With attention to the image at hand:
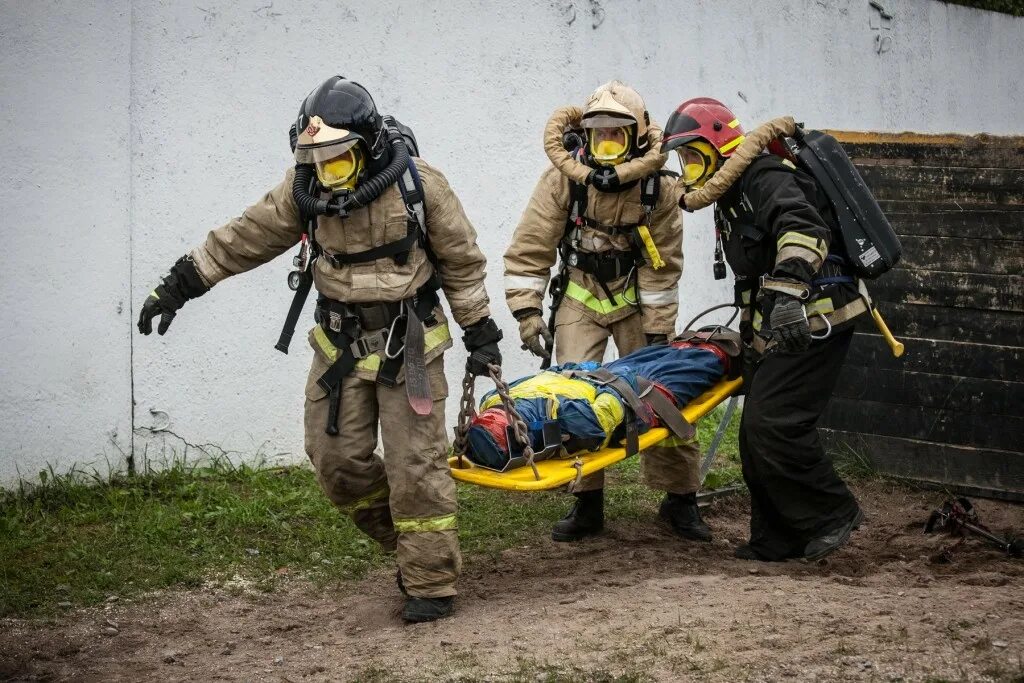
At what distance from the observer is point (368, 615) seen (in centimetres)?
552

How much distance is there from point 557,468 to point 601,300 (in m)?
1.39

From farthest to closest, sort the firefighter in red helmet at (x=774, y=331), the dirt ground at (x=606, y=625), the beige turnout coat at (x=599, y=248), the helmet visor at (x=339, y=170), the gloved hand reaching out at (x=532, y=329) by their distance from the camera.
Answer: the beige turnout coat at (x=599, y=248) → the gloved hand reaching out at (x=532, y=329) → the firefighter in red helmet at (x=774, y=331) → the helmet visor at (x=339, y=170) → the dirt ground at (x=606, y=625)

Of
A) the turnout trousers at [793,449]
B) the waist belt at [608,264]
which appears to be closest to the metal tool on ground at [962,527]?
the turnout trousers at [793,449]

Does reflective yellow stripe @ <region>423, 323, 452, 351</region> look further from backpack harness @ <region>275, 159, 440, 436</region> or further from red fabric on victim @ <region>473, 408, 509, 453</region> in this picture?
red fabric on victim @ <region>473, 408, 509, 453</region>

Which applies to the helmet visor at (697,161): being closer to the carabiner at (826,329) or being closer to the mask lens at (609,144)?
the mask lens at (609,144)

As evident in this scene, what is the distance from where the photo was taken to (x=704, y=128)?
234 inches

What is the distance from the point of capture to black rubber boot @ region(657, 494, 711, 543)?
22.0ft

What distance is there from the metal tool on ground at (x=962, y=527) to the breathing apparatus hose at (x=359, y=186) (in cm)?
334

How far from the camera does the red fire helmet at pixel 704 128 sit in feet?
19.5

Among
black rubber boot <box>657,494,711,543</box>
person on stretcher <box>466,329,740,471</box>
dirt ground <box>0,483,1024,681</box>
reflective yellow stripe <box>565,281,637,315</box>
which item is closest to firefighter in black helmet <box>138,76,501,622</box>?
person on stretcher <box>466,329,740,471</box>

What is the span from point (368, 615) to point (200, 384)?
223 cm

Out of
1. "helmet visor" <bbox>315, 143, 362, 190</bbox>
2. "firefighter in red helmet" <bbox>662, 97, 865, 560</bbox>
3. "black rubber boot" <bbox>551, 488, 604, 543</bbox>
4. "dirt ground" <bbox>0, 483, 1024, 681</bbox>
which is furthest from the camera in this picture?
"black rubber boot" <bbox>551, 488, 604, 543</bbox>

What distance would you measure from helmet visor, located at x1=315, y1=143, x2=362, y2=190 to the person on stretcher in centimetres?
123

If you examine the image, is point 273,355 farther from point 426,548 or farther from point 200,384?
point 426,548
